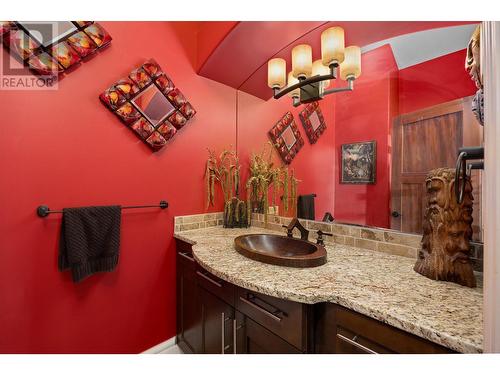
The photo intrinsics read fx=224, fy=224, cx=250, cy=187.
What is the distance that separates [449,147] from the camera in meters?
1.02

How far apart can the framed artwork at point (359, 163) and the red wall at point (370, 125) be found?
0.09ft

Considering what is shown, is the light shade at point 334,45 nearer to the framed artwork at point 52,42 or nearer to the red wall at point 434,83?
the red wall at point 434,83

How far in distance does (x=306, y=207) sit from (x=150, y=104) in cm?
131

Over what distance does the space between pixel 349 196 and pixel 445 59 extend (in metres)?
0.80

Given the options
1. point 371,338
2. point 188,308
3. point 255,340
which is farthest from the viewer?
point 188,308

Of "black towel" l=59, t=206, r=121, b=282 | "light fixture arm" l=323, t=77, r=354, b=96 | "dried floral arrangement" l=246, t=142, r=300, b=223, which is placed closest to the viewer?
"black towel" l=59, t=206, r=121, b=282

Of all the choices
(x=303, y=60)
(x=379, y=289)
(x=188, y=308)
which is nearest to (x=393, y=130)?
(x=303, y=60)

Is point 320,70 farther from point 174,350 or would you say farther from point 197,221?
point 174,350

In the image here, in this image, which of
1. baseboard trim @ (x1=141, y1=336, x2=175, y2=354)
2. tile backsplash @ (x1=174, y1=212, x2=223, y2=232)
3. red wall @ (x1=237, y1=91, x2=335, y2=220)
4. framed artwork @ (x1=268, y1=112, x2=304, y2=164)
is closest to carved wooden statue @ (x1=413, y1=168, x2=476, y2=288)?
red wall @ (x1=237, y1=91, x2=335, y2=220)

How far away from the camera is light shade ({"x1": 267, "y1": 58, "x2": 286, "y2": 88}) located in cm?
159

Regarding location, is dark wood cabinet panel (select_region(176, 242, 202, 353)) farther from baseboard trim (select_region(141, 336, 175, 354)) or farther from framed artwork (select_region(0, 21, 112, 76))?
framed artwork (select_region(0, 21, 112, 76))

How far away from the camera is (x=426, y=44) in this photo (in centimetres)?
110

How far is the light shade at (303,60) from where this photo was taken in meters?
1.40

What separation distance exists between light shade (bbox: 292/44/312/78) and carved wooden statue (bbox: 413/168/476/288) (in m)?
0.94
